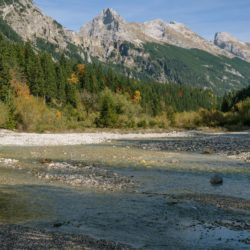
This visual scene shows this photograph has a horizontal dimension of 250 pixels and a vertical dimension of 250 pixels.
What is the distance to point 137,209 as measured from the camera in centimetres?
2030

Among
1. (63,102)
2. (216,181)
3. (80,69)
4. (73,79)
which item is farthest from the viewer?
(80,69)

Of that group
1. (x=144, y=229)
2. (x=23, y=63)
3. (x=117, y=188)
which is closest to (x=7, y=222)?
(x=144, y=229)

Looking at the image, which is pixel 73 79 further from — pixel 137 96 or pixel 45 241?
pixel 45 241

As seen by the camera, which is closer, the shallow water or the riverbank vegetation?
the shallow water

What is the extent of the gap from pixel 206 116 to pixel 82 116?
44.5 m

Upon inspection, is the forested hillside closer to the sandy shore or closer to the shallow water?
the shallow water

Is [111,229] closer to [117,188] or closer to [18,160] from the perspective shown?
[117,188]

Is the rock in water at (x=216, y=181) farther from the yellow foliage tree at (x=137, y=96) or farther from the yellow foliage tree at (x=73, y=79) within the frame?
the yellow foliage tree at (x=137, y=96)

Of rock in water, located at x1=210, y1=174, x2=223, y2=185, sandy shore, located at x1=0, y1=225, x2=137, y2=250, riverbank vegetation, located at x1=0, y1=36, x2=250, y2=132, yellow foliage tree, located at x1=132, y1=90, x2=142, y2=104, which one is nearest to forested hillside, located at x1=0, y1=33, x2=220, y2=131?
riverbank vegetation, located at x1=0, y1=36, x2=250, y2=132

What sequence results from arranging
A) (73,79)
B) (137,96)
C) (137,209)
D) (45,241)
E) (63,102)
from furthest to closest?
(137,96) → (73,79) → (63,102) → (137,209) → (45,241)

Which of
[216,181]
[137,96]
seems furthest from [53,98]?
[216,181]

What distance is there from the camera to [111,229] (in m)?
17.0

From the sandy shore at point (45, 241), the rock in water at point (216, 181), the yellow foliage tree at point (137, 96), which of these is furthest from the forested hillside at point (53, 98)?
the sandy shore at point (45, 241)

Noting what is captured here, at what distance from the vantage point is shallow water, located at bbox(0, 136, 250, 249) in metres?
16.2
